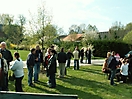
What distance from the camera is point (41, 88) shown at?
34.6 feet

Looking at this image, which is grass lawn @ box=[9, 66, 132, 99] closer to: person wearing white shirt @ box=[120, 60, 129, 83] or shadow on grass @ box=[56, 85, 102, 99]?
shadow on grass @ box=[56, 85, 102, 99]

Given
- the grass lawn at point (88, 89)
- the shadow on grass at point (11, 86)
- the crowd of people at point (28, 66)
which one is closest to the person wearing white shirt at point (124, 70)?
the grass lawn at point (88, 89)

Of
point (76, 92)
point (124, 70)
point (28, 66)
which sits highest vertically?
point (28, 66)

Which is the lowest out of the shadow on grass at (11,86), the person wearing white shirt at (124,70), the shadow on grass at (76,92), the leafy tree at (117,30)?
the shadow on grass at (76,92)

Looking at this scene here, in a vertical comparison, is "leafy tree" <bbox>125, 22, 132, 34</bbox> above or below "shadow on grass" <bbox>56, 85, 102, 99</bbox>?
above

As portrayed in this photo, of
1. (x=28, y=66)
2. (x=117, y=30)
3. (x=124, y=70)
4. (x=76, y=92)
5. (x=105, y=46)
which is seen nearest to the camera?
(x=76, y=92)

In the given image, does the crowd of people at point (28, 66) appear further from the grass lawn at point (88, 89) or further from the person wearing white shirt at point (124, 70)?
the person wearing white shirt at point (124, 70)

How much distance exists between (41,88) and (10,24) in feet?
228

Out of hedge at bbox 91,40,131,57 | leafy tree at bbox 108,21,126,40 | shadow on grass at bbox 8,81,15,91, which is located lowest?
shadow on grass at bbox 8,81,15,91

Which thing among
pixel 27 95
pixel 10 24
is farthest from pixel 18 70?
pixel 10 24

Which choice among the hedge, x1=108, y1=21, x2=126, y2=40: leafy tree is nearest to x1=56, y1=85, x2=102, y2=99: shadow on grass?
the hedge

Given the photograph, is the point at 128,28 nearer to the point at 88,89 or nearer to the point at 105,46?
the point at 105,46

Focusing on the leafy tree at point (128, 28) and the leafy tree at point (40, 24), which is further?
the leafy tree at point (128, 28)

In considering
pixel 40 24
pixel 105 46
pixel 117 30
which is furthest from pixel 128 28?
pixel 40 24
